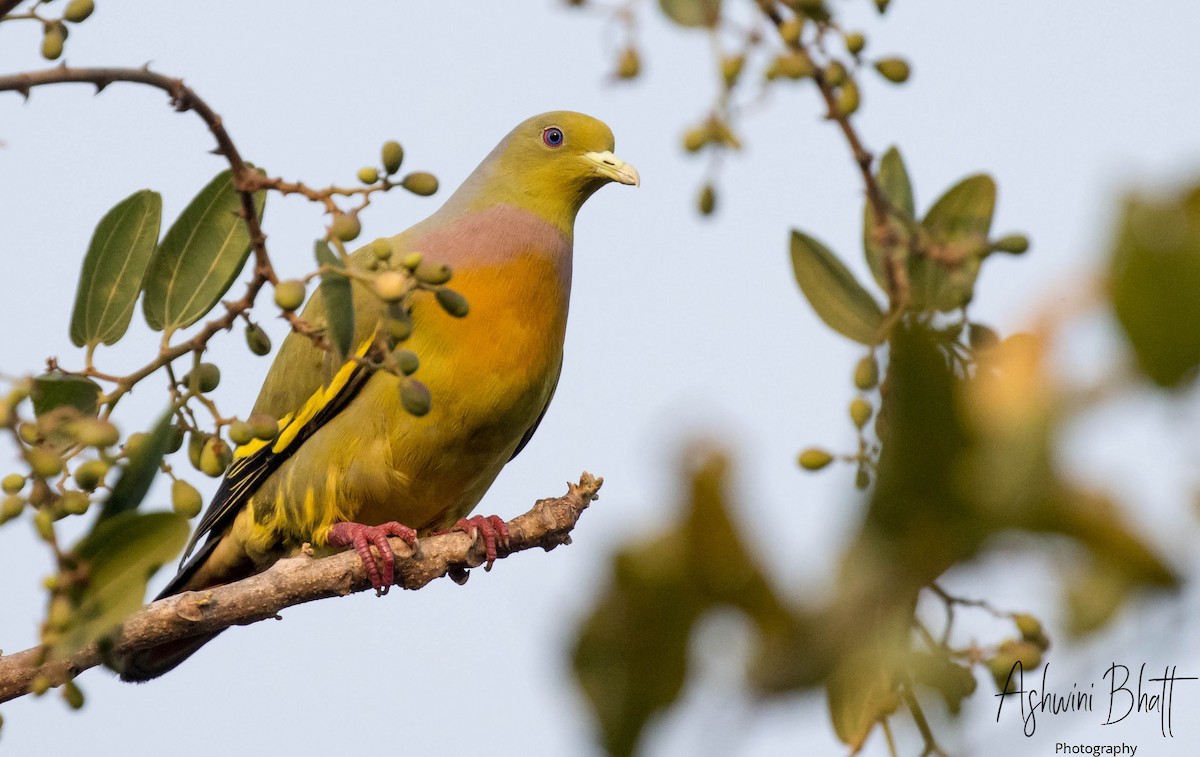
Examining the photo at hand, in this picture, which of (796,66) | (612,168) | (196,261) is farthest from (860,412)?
(612,168)

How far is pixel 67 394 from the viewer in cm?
183

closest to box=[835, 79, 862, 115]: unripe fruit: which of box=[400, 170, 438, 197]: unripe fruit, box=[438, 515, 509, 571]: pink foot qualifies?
box=[400, 170, 438, 197]: unripe fruit

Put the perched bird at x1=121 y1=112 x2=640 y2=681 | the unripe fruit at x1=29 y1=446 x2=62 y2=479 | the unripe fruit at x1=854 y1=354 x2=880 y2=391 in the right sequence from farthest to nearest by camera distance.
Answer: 1. the perched bird at x1=121 y1=112 x2=640 y2=681
2. the unripe fruit at x1=29 y1=446 x2=62 y2=479
3. the unripe fruit at x1=854 y1=354 x2=880 y2=391

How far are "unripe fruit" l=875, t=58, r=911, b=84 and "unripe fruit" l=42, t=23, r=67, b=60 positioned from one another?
1130 millimetres

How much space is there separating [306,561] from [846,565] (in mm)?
2369

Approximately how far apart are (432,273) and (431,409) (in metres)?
1.53

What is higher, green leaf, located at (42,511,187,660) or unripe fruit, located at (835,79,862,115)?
unripe fruit, located at (835,79,862,115)

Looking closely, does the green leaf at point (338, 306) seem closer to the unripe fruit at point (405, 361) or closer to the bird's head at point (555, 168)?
the unripe fruit at point (405, 361)

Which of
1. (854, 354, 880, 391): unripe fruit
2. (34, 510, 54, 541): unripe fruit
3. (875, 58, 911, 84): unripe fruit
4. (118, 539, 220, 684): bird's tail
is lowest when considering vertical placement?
(118, 539, 220, 684): bird's tail

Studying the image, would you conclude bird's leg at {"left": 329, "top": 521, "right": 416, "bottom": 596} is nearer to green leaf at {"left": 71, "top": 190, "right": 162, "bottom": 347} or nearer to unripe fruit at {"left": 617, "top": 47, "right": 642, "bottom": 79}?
green leaf at {"left": 71, "top": 190, "right": 162, "bottom": 347}

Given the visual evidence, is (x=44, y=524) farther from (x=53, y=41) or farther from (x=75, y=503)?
(x=53, y=41)

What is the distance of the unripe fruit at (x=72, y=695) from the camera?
1.86m

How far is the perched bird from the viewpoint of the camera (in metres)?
3.30

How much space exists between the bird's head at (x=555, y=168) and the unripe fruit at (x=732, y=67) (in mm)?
2439
